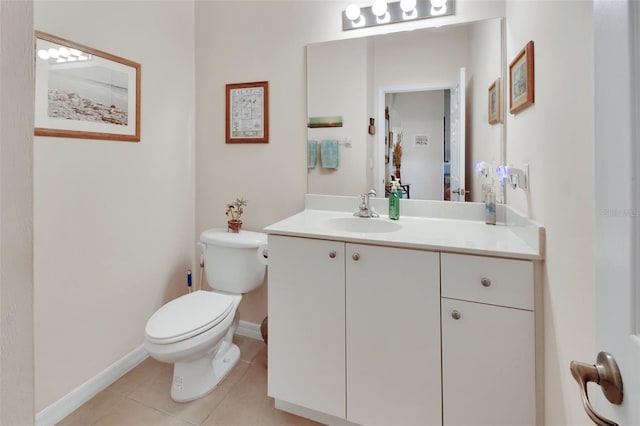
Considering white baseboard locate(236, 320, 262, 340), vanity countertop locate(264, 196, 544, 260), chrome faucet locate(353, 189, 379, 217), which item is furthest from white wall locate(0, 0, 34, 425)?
white baseboard locate(236, 320, 262, 340)

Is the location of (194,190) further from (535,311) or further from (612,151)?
(612,151)

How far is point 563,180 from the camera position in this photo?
942 mm

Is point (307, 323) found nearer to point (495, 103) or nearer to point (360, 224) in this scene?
point (360, 224)

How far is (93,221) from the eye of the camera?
1682 mm

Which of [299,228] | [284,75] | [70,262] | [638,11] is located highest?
[284,75]

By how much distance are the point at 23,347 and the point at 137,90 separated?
1750 millimetres

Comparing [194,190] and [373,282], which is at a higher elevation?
[194,190]

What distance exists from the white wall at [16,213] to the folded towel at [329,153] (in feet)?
5.17

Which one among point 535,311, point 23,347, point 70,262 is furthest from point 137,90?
point 535,311

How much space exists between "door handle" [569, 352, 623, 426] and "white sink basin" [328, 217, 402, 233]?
125 cm

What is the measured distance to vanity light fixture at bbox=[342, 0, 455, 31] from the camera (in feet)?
5.71

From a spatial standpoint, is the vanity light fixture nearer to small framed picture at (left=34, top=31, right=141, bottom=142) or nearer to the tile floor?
small framed picture at (left=34, top=31, right=141, bottom=142)

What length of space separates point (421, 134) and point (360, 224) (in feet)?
1.97

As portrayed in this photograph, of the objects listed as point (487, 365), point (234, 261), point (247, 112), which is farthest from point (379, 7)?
point (487, 365)
